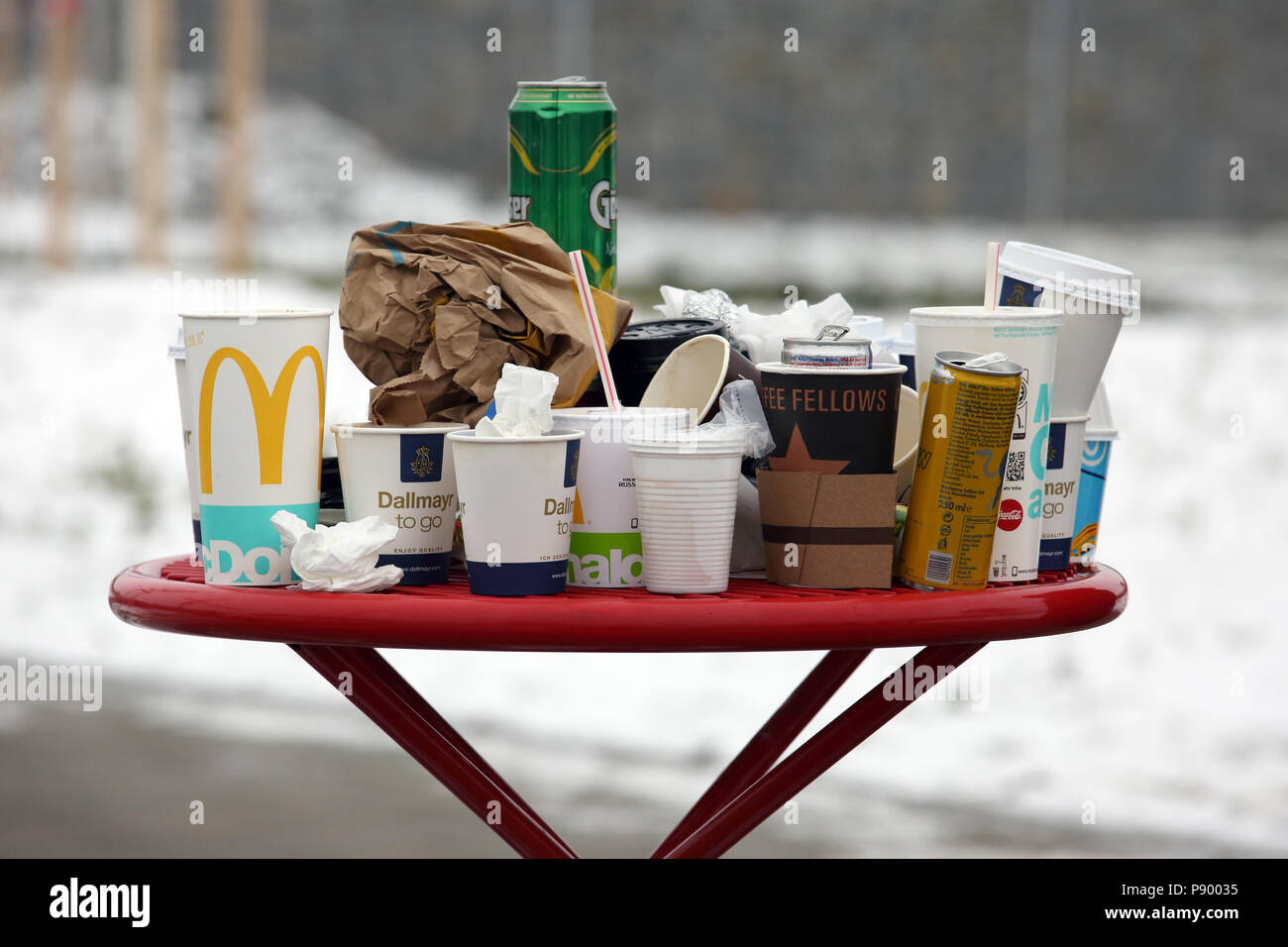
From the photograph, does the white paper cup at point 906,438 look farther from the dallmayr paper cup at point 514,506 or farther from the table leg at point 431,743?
the table leg at point 431,743

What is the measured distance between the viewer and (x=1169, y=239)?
6.50 meters

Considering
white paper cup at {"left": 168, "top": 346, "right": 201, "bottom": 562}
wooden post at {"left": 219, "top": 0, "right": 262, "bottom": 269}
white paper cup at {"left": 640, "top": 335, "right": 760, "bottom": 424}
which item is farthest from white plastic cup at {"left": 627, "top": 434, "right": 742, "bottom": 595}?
wooden post at {"left": 219, "top": 0, "right": 262, "bottom": 269}

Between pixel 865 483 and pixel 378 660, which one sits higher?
pixel 865 483

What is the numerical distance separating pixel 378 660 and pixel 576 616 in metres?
0.48

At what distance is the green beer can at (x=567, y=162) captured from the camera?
5.63ft

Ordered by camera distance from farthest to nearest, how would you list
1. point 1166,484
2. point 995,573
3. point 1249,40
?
point 1249,40
point 1166,484
point 995,573

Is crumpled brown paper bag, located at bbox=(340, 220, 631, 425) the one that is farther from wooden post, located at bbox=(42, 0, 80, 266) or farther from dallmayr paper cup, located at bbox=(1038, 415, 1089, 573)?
wooden post, located at bbox=(42, 0, 80, 266)

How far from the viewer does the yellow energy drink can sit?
140 centimetres

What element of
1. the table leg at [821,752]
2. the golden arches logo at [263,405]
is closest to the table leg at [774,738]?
the table leg at [821,752]

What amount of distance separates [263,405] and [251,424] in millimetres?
22

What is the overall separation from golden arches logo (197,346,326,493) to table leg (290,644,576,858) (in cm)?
25

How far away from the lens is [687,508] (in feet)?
4.64
